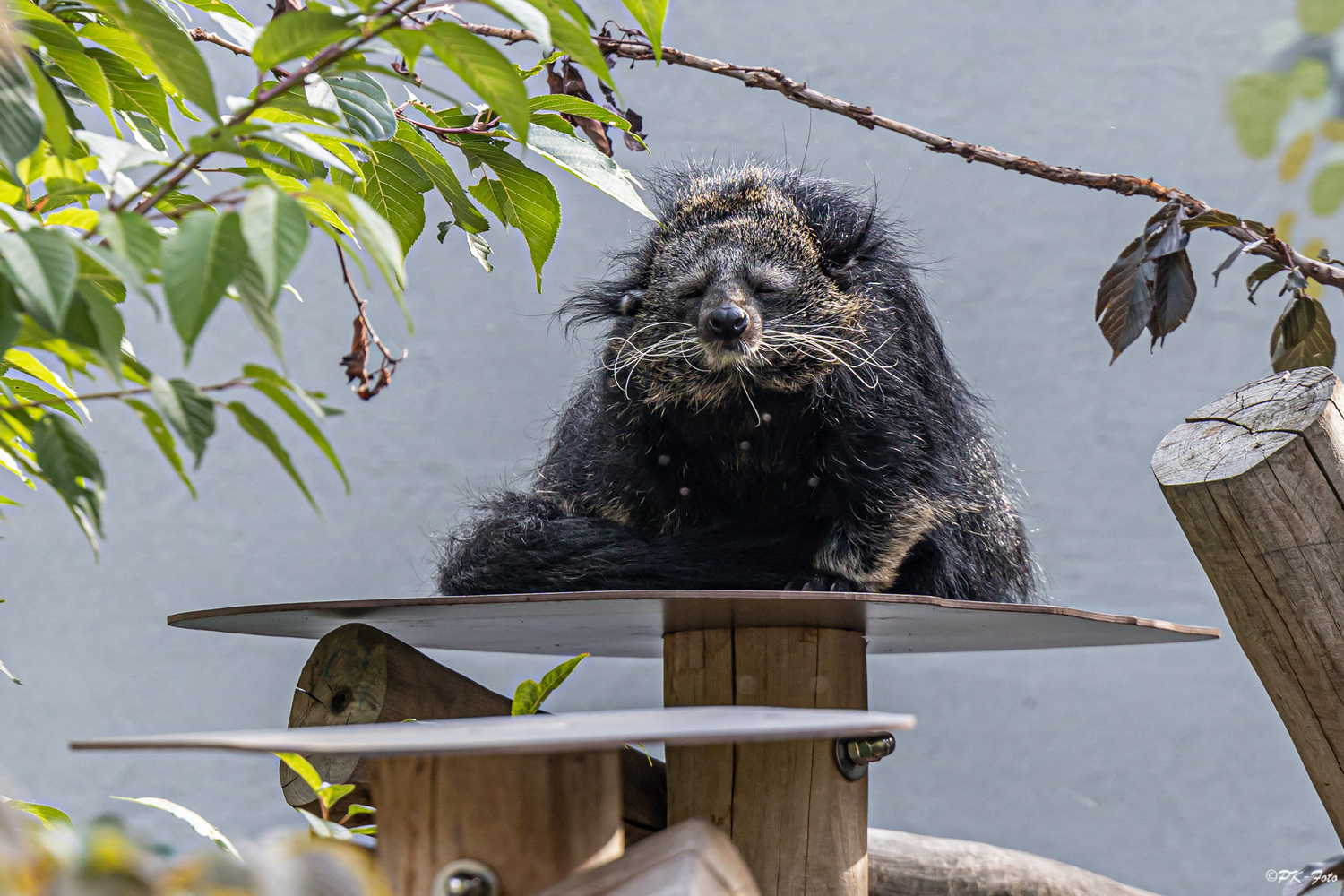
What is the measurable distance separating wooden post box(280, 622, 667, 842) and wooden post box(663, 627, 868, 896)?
0.49 feet

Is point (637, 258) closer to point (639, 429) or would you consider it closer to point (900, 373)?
point (639, 429)

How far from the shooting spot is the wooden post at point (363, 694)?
1.11 m

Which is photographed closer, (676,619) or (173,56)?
(173,56)

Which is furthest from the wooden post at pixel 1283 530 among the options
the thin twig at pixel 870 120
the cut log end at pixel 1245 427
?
the thin twig at pixel 870 120

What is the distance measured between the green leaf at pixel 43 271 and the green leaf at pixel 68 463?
9cm

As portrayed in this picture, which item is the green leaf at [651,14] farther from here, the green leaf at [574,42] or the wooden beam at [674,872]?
the wooden beam at [674,872]

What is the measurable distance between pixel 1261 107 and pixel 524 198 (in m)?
0.62

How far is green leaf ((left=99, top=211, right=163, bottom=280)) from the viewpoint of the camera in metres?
0.51

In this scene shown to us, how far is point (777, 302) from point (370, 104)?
417 millimetres

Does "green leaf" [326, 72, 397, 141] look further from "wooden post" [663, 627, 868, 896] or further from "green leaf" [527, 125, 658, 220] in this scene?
"wooden post" [663, 627, 868, 896]

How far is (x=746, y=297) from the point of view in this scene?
1036 mm

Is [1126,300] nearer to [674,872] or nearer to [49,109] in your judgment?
[674,872]

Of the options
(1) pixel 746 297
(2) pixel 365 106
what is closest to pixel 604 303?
(1) pixel 746 297

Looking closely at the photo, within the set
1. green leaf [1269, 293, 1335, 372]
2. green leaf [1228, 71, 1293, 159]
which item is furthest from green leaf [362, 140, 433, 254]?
green leaf [1269, 293, 1335, 372]
